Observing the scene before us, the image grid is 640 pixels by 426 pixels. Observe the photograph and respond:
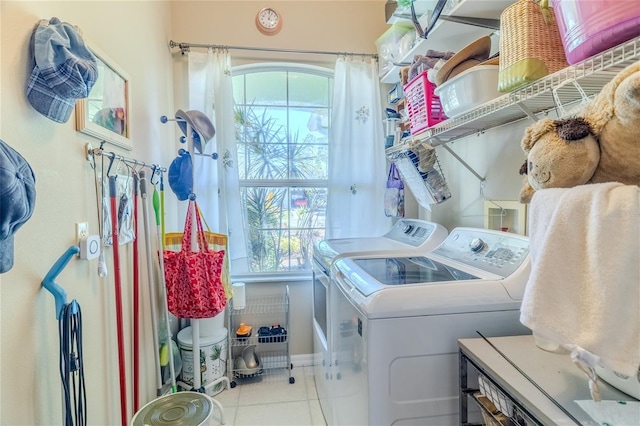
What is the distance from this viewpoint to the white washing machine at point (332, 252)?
1.88 metres

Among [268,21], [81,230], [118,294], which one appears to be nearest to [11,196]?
[81,230]

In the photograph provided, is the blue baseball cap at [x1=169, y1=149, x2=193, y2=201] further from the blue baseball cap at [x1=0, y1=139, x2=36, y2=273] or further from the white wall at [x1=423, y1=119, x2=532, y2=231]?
the white wall at [x1=423, y1=119, x2=532, y2=231]

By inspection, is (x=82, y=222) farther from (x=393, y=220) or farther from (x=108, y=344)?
(x=393, y=220)

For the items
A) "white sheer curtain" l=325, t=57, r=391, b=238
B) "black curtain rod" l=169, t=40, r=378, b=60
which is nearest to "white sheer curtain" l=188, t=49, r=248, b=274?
"black curtain rod" l=169, t=40, r=378, b=60

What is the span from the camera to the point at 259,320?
268 cm

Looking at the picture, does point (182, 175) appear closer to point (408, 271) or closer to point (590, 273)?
point (408, 271)

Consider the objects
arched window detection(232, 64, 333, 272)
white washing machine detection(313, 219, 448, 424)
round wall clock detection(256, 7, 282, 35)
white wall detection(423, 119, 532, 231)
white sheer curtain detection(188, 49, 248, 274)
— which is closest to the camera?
white wall detection(423, 119, 532, 231)

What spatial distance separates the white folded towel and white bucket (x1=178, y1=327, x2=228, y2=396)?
2.04 meters

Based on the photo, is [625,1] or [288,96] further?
[288,96]

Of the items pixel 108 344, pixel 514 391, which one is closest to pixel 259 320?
pixel 108 344

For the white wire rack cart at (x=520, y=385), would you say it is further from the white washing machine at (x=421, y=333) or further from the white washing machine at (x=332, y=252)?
the white washing machine at (x=332, y=252)

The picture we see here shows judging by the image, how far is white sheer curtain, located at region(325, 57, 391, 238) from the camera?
2.62 m

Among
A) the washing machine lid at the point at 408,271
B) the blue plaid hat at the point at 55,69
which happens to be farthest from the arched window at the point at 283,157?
the blue plaid hat at the point at 55,69

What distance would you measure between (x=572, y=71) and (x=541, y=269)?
0.51 m
